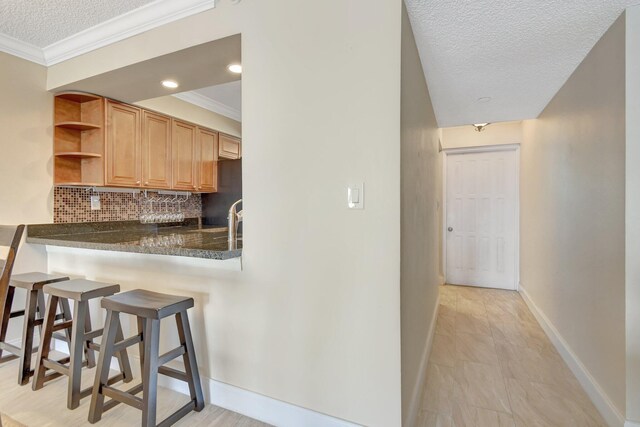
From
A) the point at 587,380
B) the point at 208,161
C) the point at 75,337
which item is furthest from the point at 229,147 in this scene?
the point at 587,380

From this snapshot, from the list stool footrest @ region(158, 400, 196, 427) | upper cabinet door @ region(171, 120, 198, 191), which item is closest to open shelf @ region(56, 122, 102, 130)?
upper cabinet door @ region(171, 120, 198, 191)

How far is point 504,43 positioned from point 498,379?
88.4 inches

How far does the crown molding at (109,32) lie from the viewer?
6.20 ft

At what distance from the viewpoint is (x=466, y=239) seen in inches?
187

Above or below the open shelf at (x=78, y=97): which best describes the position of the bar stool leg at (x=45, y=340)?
below

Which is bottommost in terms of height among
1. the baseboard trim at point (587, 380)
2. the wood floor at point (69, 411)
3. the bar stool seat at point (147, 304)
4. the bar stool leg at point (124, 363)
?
the wood floor at point (69, 411)

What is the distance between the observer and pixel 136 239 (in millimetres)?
2330

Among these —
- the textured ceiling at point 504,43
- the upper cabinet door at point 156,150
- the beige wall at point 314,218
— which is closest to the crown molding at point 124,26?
the beige wall at point 314,218

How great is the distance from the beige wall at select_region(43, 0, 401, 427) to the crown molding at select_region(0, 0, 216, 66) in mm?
109

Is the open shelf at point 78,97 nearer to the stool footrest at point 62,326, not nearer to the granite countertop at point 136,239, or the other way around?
the granite countertop at point 136,239

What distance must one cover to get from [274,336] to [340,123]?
1.15 m

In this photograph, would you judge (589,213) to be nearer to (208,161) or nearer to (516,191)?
(516,191)

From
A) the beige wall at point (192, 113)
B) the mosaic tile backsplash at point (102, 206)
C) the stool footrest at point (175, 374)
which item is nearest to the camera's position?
the stool footrest at point (175, 374)

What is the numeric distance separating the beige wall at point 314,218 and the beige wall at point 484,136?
3.66 meters
